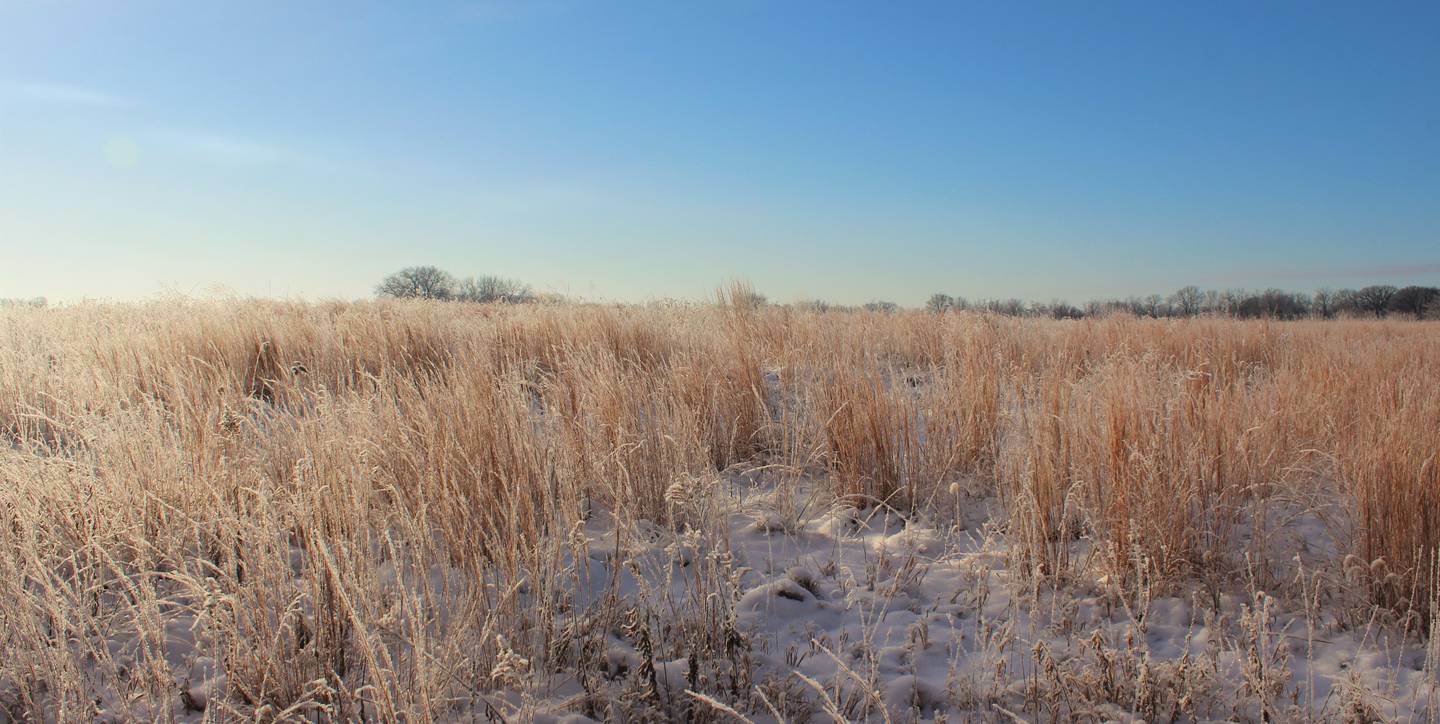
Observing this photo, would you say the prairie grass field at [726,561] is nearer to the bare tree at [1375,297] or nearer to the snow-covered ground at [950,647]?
the snow-covered ground at [950,647]

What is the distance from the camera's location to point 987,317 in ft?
31.6

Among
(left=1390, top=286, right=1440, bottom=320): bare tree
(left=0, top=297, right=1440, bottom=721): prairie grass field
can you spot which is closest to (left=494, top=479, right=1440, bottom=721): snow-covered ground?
(left=0, top=297, right=1440, bottom=721): prairie grass field

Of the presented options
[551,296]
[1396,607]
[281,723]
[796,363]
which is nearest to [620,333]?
[796,363]

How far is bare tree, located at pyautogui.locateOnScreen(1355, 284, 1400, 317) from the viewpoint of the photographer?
161 ft

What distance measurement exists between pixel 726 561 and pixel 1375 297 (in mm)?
68611

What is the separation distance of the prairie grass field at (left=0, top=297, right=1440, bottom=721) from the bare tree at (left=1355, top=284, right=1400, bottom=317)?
62.2 metres

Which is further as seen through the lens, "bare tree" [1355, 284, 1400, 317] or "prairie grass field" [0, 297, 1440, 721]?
"bare tree" [1355, 284, 1400, 317]

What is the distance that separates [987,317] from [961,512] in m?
6.91

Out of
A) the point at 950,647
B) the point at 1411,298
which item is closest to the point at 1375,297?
the point at 1411,298

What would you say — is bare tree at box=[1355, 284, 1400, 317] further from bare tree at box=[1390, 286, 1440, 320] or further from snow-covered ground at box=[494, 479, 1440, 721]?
snow-covered ground at box=[494, 479, 1440, 721]

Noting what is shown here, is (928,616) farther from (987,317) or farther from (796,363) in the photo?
(987,317)

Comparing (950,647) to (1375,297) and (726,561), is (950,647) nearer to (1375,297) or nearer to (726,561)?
(726,561)

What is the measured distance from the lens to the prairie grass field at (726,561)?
5.83 feet

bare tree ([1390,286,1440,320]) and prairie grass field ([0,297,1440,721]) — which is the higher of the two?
bare tree ([1390,286,1440,320])
